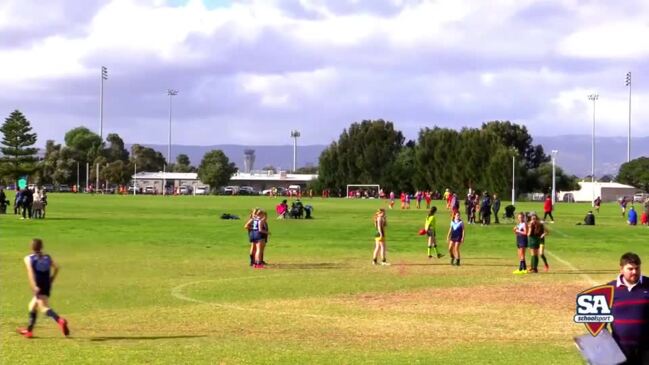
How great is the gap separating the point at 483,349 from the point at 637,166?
164m

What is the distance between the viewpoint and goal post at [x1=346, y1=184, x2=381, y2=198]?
135m

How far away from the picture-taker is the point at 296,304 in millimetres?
17000

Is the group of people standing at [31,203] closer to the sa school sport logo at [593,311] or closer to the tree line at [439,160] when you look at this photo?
the sa school sport logo at [593,311]

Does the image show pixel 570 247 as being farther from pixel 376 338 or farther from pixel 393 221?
pixel 376 338

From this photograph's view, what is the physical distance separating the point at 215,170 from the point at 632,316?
505ft

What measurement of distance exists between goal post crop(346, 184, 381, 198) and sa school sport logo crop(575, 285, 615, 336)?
416ft

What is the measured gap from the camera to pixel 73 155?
17262 cm

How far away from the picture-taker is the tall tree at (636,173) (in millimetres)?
159962

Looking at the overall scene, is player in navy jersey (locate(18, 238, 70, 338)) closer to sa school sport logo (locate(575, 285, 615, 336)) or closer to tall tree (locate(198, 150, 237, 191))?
sa school sport logo (locate(575, 285, 615, 336))

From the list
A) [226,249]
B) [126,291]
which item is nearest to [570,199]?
Result: [226,249]

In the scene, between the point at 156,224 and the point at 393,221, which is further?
→ the point at 393,221

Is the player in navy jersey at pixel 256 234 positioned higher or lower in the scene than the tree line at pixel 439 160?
lower

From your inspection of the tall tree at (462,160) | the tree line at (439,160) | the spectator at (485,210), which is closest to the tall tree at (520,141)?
the tree line at (439,160)

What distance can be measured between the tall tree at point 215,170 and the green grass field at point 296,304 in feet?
412
